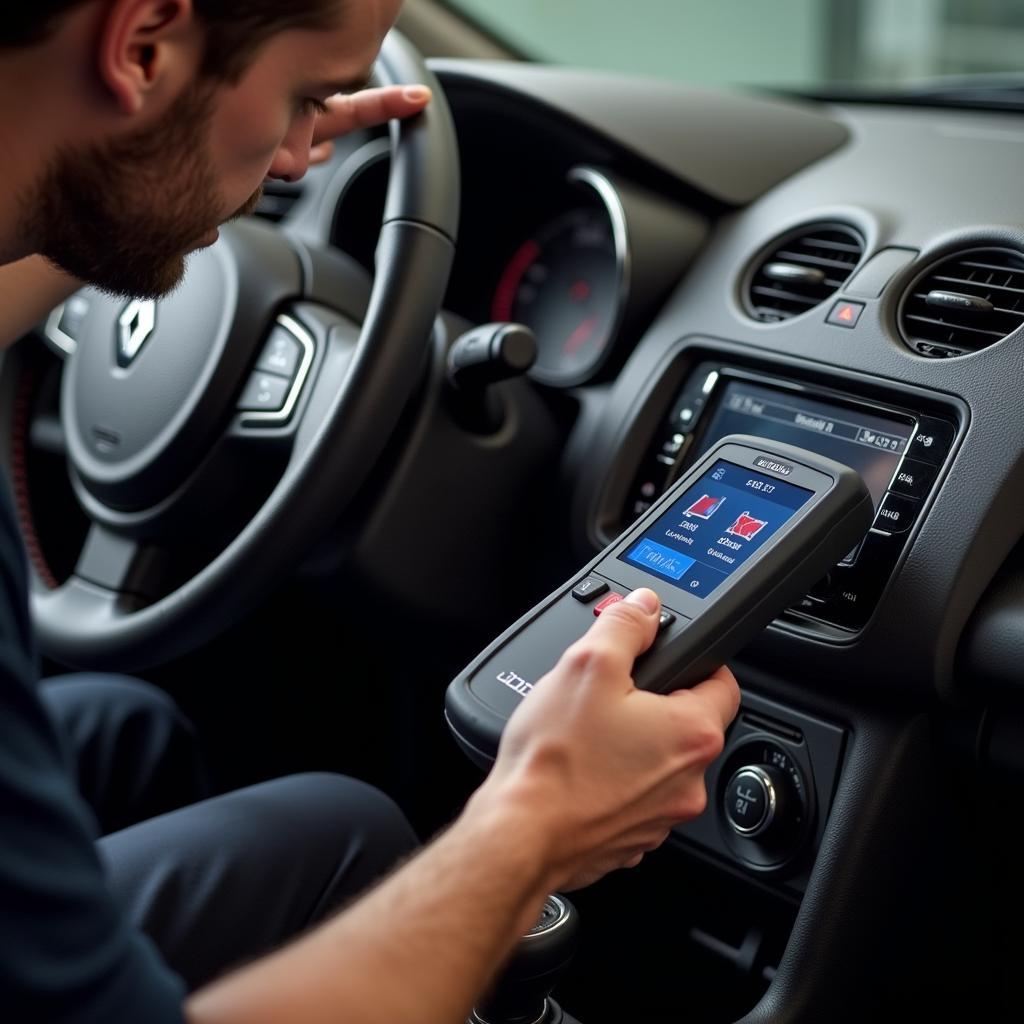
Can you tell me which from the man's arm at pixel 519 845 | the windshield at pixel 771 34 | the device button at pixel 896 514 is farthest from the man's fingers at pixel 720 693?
the windshield at pixel 771 34

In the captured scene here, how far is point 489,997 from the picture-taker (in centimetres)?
87

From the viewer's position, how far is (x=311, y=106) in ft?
2.64

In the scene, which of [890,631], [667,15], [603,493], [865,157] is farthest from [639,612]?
[667,15]

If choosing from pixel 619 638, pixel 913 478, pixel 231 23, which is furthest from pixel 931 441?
pixel 231 23

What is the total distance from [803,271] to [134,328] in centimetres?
56

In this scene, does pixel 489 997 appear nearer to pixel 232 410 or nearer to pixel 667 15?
pixel 232 410

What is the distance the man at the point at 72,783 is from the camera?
563 millimetres

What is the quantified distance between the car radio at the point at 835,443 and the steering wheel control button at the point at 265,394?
293 millimetres

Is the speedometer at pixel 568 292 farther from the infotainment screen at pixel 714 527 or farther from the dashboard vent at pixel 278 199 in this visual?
the infotainment screen at pixel 714 527

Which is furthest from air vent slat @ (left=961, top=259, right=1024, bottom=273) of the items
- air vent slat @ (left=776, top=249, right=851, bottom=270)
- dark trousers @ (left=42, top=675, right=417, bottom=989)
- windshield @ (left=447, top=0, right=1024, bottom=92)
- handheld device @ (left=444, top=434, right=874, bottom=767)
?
windshield @ (left=447, top=0, right=1024, bottom=92)

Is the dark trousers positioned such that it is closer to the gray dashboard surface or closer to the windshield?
the gray dashboard surface

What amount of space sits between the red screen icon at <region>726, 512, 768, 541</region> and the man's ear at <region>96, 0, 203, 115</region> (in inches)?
16.2

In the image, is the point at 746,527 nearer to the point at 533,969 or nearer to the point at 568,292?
the point at 533,969

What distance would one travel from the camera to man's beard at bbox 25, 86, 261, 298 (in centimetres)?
70
